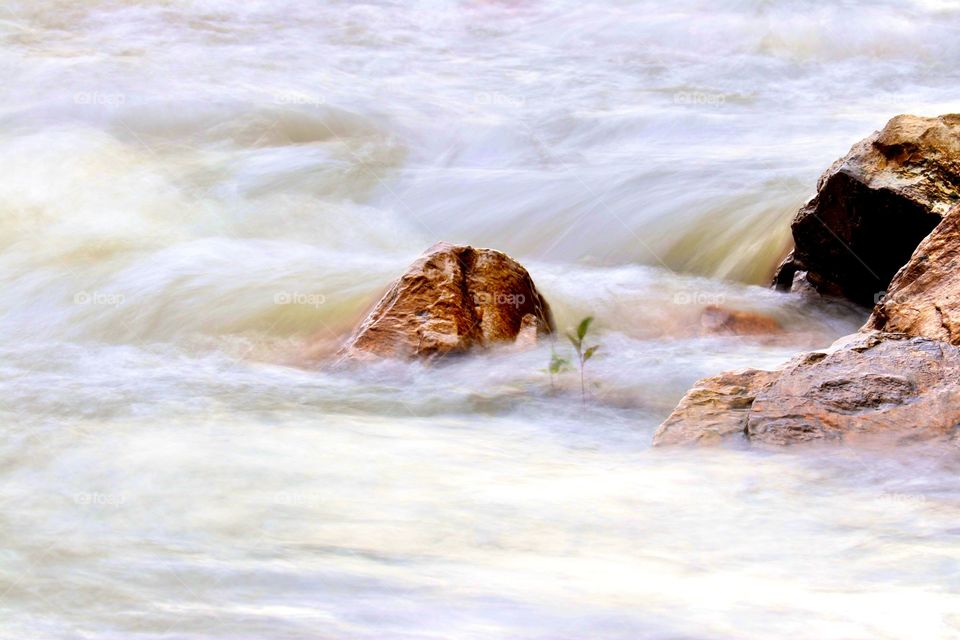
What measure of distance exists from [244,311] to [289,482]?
2610 mm

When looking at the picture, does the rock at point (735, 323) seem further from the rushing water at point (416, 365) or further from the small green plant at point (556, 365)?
the small green plant at point (556, 365)

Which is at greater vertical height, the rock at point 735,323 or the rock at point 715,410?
the rock at point 735,323

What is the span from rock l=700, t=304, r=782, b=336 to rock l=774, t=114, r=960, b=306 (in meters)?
0.48

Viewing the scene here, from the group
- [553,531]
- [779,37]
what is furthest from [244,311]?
[779,37]

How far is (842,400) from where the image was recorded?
12.9 feet

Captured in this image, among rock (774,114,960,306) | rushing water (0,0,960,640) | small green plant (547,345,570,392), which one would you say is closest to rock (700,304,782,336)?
rushing water (0,0,960,640)

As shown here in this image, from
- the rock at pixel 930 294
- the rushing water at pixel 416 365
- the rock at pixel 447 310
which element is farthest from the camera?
the rock at pixel 447 310

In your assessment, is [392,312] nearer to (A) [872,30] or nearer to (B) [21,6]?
(A) [872,30]

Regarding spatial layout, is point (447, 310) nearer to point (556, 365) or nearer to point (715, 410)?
point (556, 365)

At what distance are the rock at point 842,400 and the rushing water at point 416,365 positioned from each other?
0.37 ft

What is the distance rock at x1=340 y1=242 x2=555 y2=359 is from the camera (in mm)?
5547

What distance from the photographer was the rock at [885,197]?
223 inches

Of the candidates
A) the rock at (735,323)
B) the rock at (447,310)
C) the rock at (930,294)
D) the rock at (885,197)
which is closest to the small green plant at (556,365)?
the rock at (447,310)

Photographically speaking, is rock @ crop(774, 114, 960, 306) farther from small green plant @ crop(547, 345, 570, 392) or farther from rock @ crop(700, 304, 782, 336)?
small green plant @ crop(547, 345, 570, 392)
